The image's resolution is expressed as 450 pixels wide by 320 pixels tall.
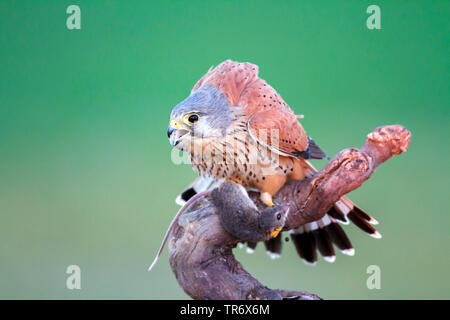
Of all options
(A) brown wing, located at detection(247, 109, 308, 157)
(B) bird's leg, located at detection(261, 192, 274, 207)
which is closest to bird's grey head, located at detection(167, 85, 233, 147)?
(A) brown wing, located at detection(247, 109, 308, 157)

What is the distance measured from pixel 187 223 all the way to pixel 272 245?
2.52ft

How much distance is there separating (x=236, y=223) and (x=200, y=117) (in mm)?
487

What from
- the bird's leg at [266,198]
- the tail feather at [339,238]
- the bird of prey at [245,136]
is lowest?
the tail feather at [339,238]

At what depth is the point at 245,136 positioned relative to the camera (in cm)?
219

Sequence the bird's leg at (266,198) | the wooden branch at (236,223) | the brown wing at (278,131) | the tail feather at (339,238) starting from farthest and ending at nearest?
the tail feather at (339,238) → the bird's leg at (266,198) → the brown wing at (278,131) → the wooden branch at (236,223)

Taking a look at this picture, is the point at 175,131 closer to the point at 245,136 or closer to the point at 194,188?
the point at 245,136

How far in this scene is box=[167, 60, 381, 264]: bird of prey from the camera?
2.07m

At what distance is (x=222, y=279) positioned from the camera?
6.44 feet

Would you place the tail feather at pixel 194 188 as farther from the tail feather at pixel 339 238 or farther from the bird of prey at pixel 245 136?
the tail feather at pixel 339 238

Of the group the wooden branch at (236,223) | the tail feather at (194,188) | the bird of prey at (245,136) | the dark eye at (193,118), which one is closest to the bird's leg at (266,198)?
the bird of prey at (245,136)

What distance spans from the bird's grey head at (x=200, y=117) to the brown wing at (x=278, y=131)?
13cm

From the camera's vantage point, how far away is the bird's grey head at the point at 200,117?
201 centimetres

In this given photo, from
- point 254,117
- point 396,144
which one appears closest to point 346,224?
point 396,144

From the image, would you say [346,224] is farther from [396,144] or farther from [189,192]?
[189,192]
